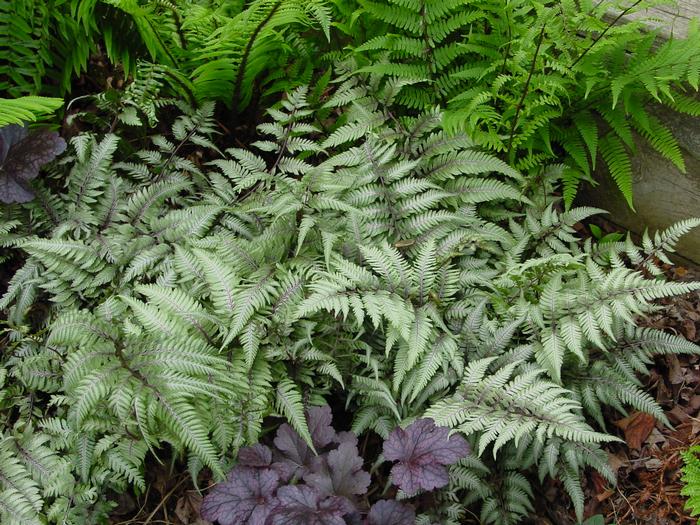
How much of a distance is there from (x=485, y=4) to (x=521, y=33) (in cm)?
30

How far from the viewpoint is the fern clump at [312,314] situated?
8.32 feet

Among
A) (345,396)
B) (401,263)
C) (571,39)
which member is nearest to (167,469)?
(345,396)

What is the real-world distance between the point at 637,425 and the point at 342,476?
5.31ft

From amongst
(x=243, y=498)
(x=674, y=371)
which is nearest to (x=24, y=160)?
(x=243, y=498)

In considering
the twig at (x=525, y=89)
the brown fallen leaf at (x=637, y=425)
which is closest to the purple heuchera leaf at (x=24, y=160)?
the twig at (x=525, y=89)

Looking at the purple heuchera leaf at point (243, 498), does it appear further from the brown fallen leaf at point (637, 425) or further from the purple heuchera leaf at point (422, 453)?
the brown fallen leaf at point (637, 425)

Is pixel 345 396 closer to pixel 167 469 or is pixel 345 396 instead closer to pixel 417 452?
pixel 417 452

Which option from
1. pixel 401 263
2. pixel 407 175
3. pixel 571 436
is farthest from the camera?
pixel 407 175

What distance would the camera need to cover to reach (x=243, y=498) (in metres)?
2.44

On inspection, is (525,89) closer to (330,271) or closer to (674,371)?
(330,271)

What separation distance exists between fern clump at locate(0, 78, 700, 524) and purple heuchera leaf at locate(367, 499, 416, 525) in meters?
0.12

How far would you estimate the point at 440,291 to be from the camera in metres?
2.96

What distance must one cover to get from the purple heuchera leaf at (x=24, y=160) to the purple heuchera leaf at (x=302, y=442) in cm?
171

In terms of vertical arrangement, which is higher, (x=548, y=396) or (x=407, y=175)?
(x=407, y=175)
